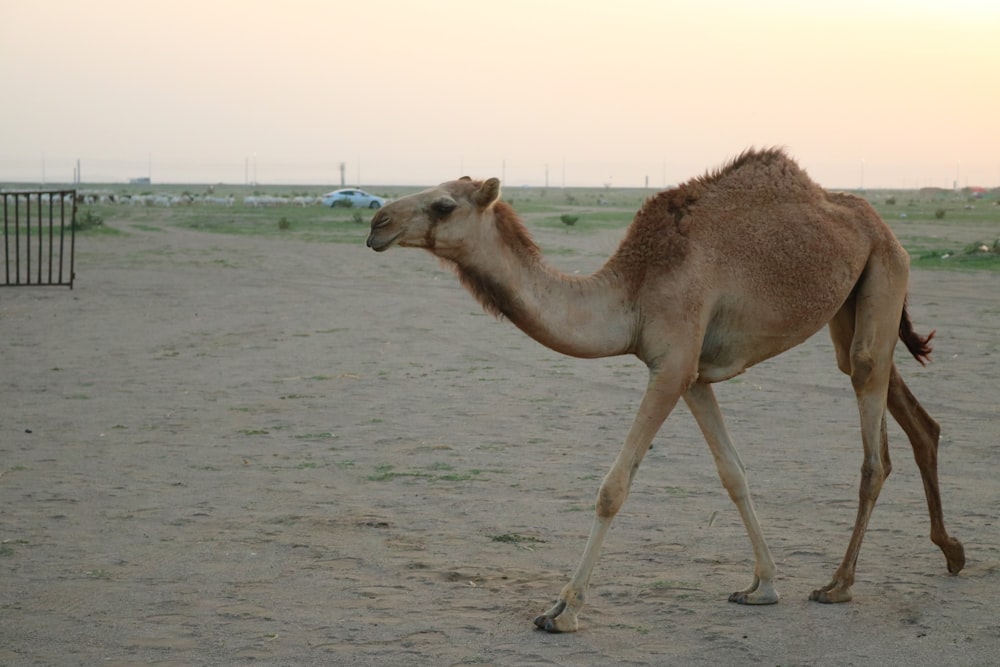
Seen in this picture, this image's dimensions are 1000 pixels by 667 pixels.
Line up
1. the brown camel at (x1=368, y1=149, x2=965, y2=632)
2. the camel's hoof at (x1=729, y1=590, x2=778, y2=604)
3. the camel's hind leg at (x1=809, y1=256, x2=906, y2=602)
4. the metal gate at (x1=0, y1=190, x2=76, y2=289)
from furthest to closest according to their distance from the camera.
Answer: the metal gate at (x1=0, y1=190, x2=76, y2=289)
the camel's hind leg at (x1=809, y1=256, x2=906, y2=602)
the camel's hoof at (x1=729, y1=590, x2=778, y2=604)
the brown camel at (x1=368, y1=149, x2=965, y2=632)

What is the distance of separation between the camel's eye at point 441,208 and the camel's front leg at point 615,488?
135 centimetres

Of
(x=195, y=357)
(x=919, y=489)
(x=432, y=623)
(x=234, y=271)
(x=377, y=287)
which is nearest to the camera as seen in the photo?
(x=432, y=623)

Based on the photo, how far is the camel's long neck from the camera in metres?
6.35

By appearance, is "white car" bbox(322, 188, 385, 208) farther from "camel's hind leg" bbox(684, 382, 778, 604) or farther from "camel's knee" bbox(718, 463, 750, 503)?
"camel's knee" bbox(718, 463, 750, 503)

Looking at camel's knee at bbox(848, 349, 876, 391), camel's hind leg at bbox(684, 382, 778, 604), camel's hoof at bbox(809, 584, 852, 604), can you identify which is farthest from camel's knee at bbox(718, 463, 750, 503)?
camel's knee at bbox(848, 349, 876, 391)

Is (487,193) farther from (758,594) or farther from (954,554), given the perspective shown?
(954,554)

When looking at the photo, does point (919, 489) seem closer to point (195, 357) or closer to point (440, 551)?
point (440, 551)

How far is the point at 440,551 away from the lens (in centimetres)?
746

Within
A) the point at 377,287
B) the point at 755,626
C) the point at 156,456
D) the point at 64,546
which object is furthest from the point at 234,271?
the point at 755,626

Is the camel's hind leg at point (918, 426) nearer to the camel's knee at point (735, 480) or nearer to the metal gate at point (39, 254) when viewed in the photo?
the camel's knee at point (735, 480)

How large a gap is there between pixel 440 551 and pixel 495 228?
2.20m

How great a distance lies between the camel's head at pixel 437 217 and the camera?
6086mm

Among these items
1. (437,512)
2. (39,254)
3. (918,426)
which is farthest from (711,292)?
(39,254)

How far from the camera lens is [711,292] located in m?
6.53
